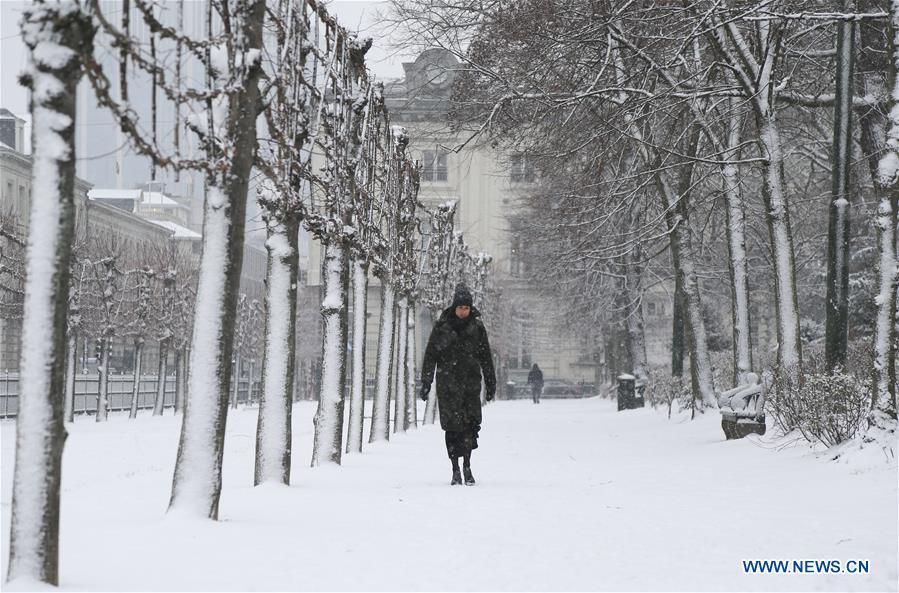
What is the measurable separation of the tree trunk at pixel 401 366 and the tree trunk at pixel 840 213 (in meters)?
9.77

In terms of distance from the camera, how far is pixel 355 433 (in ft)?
54.4

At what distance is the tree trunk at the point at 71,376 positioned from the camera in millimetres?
33094

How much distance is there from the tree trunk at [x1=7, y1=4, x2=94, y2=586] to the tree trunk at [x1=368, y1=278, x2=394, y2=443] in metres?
13.6

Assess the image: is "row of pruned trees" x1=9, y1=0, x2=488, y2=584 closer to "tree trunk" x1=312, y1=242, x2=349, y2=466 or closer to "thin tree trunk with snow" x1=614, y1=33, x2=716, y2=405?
"tree trunk" x1=312, y1=242, x2=349, y2=466

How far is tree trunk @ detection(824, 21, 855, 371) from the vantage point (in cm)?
1445

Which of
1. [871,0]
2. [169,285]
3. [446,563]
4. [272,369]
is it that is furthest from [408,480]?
[169,285]

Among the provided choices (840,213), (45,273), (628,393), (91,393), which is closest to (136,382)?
(91,393)

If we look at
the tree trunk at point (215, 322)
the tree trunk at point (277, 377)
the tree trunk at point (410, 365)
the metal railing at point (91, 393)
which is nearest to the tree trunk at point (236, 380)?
the metal railing at point (91, 393)

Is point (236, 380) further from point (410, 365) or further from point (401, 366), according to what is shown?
point (401, 366)

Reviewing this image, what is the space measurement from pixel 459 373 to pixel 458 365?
0.30ft

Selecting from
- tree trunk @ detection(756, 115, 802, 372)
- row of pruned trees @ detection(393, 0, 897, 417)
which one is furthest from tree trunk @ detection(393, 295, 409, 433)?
tree trunk @ detection(756, 115, 802, 372)

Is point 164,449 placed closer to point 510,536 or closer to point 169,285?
point 510,536

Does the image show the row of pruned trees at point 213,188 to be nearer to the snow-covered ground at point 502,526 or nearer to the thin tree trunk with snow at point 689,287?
the snow-covered ground at point 502,526

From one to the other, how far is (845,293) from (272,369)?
7210 mm
